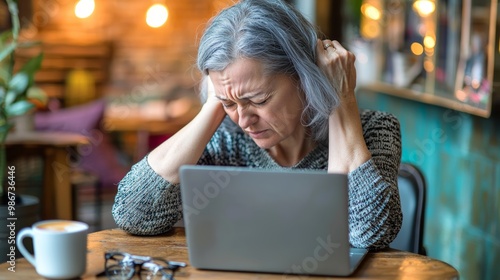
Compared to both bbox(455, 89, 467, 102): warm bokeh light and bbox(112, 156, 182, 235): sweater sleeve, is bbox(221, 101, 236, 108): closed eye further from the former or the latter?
bbox(455, 89, 467, 102): warm bokeh light

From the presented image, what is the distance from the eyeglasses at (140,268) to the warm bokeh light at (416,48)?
2.22 meters

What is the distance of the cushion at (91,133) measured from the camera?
4.84m

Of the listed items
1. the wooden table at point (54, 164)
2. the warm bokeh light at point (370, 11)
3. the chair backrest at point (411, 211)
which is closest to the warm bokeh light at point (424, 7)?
the warm bokeh light at point (370, 11)

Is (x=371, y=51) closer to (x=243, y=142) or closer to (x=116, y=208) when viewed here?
(x=243, y=142)

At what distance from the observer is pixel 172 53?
7.10 metres

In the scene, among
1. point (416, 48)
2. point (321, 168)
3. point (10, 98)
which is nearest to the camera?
point (321, 168)

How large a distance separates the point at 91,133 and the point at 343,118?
345 cm

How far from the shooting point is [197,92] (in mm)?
2387

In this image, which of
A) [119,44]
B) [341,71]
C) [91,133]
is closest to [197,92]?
[341,71]

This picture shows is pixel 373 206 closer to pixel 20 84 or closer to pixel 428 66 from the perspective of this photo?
pixel 20 84

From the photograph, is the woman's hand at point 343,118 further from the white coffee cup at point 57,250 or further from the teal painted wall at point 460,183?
the teal painted wall at point 460,183

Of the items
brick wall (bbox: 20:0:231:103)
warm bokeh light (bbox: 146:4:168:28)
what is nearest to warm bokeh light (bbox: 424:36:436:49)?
warm bokeh light (bbox: 146:4:168:28)

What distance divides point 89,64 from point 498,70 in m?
4.89

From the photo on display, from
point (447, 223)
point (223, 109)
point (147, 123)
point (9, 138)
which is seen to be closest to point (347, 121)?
point (223, 109)
